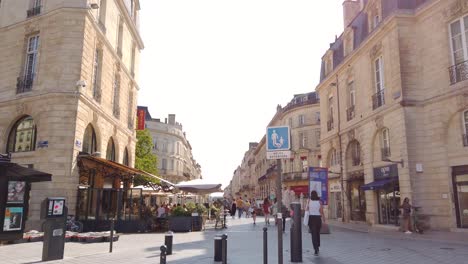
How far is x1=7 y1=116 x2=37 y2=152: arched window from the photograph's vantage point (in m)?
17.1

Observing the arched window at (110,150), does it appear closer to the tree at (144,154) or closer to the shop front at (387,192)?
the tree at (144,154)

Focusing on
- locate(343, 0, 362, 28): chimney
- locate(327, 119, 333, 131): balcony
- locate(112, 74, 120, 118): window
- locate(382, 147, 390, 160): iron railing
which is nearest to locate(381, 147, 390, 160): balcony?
locate(382, 147, 390, 160): iron railing

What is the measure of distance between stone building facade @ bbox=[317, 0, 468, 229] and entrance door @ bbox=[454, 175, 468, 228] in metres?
0.04

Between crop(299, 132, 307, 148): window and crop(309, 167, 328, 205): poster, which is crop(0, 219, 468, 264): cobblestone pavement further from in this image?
crop(299, 132, 307, 148): window

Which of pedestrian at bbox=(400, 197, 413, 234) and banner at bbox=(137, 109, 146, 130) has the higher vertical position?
banner at bbox=(137, 109, 146, 130)

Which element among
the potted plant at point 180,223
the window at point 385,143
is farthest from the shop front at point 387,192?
the potted plant at point 180,223

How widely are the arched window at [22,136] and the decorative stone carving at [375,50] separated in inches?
676

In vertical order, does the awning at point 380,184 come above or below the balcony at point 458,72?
below

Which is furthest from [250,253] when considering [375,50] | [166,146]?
[166,146]

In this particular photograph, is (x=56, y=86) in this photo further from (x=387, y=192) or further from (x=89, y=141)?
(x=387, y=192)

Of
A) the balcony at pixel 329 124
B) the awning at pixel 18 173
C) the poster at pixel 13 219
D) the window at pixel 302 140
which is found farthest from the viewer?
the window at pixel 302 140

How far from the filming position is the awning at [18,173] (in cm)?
766

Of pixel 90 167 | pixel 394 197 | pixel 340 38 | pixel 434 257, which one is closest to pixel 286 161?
pixel 340 38

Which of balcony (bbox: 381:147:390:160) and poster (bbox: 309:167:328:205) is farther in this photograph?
balcony (bbox: 381:147:390:160)
